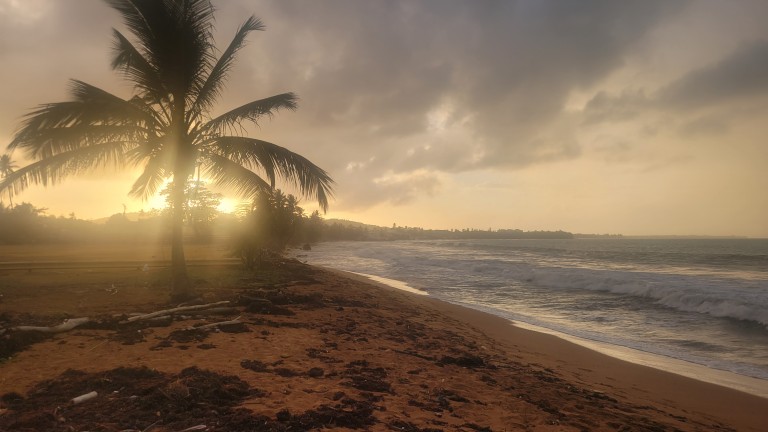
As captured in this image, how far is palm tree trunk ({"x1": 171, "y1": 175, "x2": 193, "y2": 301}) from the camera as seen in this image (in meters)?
10.1

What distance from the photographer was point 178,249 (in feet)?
34.1

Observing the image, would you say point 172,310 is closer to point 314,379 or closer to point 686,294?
point 314,379

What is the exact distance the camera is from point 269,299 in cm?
1137

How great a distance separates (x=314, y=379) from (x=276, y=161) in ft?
20.6

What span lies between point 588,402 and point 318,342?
14.5ft

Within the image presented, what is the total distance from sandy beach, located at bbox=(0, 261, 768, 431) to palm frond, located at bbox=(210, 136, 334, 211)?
305 centimetres

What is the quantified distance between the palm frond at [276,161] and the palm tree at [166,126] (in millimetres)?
24

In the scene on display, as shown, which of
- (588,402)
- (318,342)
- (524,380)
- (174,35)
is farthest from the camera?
(174,35)

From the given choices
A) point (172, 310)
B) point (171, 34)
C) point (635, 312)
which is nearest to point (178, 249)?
point (172, 310)

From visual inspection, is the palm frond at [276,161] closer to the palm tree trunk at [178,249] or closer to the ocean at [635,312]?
the palm tree trunk at [178,249]

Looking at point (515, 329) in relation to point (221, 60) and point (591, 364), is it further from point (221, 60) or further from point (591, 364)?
point (221, 60)

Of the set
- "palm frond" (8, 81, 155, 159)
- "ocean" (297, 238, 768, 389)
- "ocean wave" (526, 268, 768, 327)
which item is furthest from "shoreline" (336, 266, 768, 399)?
"palm frond" (8, 81, 155, 159)

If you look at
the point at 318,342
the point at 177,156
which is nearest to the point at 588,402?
the point at 318,342

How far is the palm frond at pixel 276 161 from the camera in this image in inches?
407
